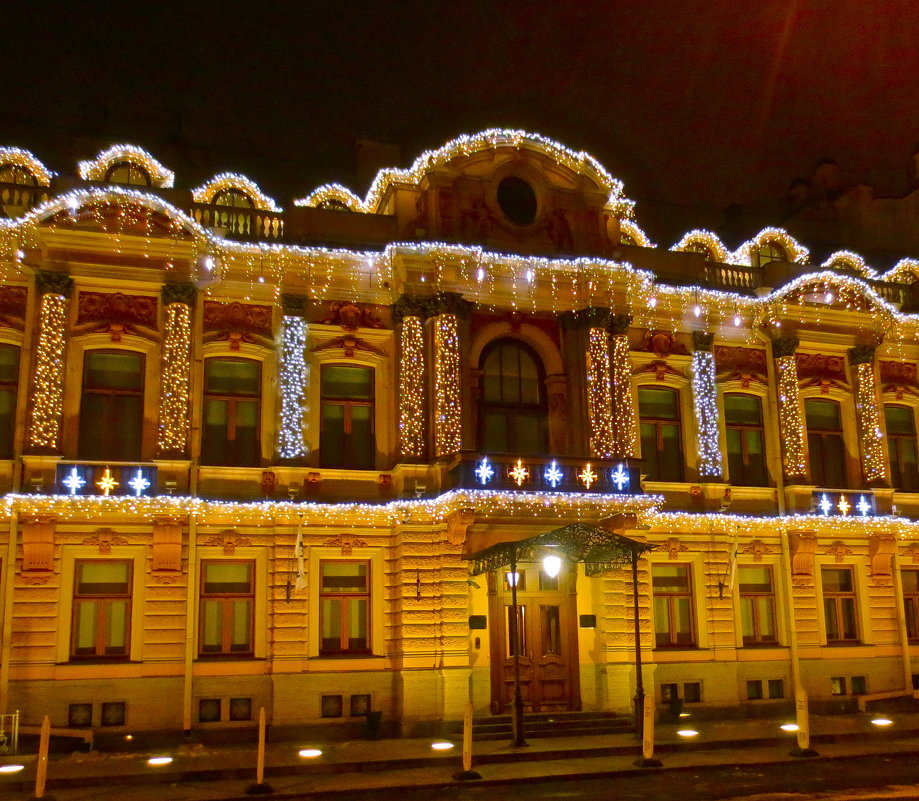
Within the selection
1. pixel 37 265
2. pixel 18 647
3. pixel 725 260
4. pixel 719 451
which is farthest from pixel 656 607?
Answer: pixel 37 265

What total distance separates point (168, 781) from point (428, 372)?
9.75m

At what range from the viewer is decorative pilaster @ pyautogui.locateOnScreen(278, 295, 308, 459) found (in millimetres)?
20375

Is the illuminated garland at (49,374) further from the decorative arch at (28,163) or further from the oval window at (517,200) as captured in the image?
the oval window at (517,200)

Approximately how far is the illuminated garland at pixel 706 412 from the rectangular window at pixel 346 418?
8005 mm

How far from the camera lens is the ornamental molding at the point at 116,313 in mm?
19828

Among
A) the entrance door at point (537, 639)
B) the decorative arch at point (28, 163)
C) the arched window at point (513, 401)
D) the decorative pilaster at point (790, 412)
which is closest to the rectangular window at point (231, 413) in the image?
the arched window at point (513, 401)

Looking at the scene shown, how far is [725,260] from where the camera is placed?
25297 millimetres

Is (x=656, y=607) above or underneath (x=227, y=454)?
underneath

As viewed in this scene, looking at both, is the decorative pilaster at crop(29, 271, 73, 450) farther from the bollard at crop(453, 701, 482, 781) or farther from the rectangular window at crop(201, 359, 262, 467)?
the bollard at crop(453, 701, 482, 781)

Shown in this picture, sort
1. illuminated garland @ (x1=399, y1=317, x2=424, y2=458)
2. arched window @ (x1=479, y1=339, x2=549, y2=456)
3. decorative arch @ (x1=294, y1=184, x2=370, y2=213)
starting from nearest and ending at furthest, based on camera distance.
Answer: illuminated garland @ (x1=399, y1=317, x2=424, y2=458), arched window @ (x1=479, y1=339, x2=549, y2=456), decorative arch @ (x1=294, y1=184, x2=370, y2=213)

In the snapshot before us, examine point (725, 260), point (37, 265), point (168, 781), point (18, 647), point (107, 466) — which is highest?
point (725, 260)

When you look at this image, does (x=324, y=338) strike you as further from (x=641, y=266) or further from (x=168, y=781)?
(x=168, y=781)

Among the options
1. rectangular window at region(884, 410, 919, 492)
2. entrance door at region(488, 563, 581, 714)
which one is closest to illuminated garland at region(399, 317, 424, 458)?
entrance door at region(488, 563, 581, 714)

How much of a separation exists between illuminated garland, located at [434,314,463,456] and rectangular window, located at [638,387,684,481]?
5190mm
